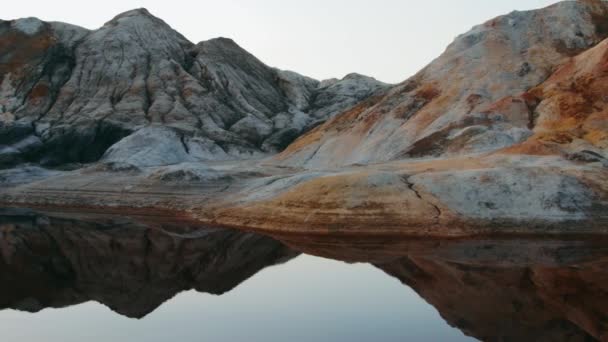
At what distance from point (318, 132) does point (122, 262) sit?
48333 mm

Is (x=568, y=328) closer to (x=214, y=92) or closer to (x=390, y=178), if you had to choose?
(x=390, y=178)

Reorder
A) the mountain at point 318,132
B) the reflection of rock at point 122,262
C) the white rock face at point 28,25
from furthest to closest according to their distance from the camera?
the white rock face at point 28,25
the mountain at point 318,132
the reflection of rock at point 122,262

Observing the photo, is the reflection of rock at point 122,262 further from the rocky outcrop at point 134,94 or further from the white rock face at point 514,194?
the rocky outcrop at point 134,94

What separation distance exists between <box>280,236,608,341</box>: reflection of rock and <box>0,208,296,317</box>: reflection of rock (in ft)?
13.2

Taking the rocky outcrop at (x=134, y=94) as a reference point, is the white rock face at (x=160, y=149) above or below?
below

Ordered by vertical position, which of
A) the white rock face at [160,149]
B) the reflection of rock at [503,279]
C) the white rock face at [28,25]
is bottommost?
the white rock face at [160,149]

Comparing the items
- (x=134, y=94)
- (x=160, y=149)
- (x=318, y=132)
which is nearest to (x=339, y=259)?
(x=318, y=132)

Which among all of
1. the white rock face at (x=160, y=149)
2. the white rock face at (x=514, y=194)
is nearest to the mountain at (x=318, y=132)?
the white rock face at (x=514, y=194)

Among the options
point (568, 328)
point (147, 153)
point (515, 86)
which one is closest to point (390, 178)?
point (568, 328)

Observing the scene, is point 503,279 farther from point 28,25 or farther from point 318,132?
point 28,25

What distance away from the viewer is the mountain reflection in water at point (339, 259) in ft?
63.5

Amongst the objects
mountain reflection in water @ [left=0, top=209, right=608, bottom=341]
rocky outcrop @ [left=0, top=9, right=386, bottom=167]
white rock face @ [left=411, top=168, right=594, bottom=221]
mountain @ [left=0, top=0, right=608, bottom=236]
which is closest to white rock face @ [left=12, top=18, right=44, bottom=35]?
rocky outcrop @ [left=0, top=9, right=386, bottom=167]

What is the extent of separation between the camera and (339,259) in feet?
97.8

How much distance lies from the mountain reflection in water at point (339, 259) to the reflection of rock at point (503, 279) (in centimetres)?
4
